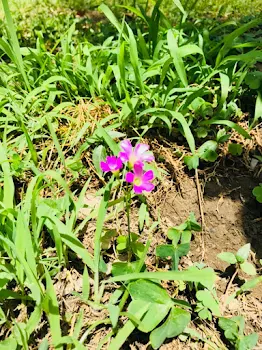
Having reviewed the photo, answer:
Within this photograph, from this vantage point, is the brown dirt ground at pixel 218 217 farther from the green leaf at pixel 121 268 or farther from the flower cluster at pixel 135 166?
the flower cluster at pixel 135 166

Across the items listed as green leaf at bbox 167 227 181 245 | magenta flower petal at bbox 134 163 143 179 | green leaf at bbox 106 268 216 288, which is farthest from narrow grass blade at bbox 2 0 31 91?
green leaf at bbox 106 268 216 288

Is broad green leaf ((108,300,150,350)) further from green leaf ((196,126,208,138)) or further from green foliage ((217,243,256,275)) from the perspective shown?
green leaf ((196,126,208,138))

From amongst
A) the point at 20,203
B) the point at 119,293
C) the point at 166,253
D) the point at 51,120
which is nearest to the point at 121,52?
the point at 51,120

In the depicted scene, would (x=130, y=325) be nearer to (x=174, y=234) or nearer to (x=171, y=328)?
(x=171, y=328)

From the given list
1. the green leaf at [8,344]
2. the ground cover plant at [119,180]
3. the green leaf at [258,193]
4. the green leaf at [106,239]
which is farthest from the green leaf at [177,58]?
the green leaf at [8,344]

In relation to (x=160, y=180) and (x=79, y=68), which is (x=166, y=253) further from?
(x=79, y=68)

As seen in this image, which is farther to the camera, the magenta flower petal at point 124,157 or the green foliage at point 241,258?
the green foliage at point 241,258
